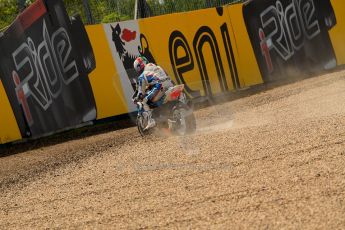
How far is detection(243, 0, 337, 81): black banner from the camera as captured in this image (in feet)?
54.5

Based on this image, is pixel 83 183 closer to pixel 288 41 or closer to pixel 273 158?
pixel 273 158

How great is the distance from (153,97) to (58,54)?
322 cm

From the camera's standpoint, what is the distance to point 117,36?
46.1 ft

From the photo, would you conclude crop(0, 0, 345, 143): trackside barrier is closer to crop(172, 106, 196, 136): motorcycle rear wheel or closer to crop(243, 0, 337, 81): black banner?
crop(243, 0, 337, 81): black banner

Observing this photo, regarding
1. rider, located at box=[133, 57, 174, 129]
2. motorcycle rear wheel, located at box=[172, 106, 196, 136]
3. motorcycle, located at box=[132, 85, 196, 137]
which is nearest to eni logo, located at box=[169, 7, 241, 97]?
rider, located at box=[133, 57, 174, 129]

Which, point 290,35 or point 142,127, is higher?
point 290,35

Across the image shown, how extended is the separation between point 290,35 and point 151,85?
7318 mm

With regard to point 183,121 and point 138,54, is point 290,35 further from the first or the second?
point 183,121

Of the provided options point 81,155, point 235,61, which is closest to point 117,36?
point 235,61

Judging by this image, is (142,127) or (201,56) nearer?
(142,127)

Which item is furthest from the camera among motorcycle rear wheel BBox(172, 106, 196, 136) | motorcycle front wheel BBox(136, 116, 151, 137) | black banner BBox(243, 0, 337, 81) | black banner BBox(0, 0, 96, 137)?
black banner BBox(243, 0, 337, 81)

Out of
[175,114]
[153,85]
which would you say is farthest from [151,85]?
[175,114]

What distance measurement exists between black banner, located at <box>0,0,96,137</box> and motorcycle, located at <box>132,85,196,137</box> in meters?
2.78

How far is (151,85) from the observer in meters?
11.0
